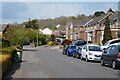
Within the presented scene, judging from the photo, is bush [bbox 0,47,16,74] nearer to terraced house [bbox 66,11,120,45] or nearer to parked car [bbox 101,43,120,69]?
parked car [bbox 101,43,120,69]

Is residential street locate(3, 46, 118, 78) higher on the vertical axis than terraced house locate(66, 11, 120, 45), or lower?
lower

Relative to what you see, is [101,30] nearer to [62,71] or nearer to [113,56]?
[113,56]

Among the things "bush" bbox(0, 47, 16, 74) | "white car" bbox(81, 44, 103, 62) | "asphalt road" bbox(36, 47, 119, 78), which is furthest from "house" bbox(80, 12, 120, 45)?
"bush" bbox(0, 47, 16, 74)

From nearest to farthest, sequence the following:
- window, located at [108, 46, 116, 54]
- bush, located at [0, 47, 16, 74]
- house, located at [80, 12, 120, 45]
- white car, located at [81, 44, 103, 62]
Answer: bush, located at [0, 47, 16, 74], window, located at [108, 46, 116, 54], white car, located at [81, 44, 103, 62], house, located at [80, 12, 120, 45]

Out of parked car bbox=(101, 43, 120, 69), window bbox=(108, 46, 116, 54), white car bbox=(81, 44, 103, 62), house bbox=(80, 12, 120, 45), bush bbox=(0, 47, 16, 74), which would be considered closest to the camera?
bush bbox=(0, 47, 16, 74)

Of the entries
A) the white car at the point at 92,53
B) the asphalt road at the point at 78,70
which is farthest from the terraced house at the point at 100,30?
Result: the asphalt road at the point at 78,70

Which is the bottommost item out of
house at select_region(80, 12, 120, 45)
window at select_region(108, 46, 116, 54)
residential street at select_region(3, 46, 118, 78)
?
residential street at select_region(3, 46, 118, 78)

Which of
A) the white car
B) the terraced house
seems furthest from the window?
the terraced house

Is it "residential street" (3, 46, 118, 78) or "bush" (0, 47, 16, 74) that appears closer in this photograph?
"bush" (0, 47, 16, 74)

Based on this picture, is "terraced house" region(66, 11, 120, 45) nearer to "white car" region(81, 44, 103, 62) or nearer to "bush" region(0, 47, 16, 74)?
"white car" region(81, 44, 103, 62)

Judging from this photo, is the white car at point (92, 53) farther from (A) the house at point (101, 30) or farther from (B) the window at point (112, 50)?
(A) the house at point (101, 30)

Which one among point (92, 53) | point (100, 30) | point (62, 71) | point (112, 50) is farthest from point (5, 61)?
point (100, 30)

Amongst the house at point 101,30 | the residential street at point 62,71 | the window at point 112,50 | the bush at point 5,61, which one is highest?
the house at point 101,30

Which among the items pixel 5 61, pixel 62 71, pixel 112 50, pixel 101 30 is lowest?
pixel 62 71
